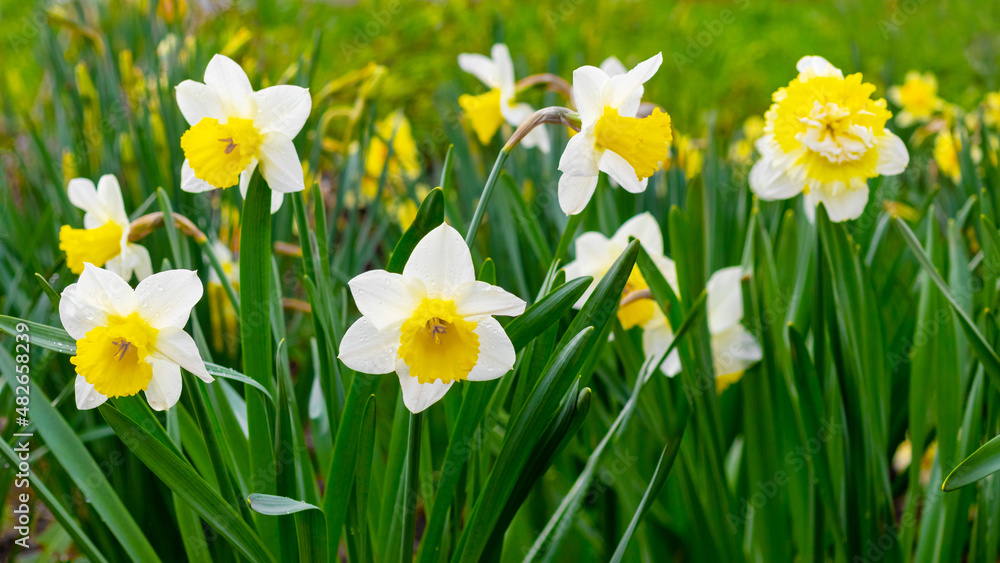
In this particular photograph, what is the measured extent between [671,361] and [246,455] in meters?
0.56

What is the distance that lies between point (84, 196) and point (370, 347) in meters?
0.54

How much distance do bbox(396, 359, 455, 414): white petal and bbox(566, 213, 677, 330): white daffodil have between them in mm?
348

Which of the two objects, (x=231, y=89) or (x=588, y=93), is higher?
(x=231, y=89)

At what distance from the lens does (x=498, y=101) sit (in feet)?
4.54

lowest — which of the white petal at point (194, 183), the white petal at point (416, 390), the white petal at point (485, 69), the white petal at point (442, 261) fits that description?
the white petal at point (416, 390)

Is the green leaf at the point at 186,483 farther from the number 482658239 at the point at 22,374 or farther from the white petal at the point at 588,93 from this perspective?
the white petal at the point at 588,93

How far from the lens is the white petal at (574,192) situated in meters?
0.67

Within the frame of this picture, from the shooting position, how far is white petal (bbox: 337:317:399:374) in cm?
57

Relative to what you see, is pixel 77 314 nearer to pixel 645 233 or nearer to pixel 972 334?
pixel 645 233

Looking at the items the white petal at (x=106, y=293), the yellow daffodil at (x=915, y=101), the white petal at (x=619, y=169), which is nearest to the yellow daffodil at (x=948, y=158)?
the yellow daffodil at (x=915, y=101)

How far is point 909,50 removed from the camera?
13.6ft

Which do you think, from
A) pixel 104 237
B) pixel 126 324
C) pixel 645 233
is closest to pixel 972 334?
pixel 645 233

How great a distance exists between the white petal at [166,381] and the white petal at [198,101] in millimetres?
253
